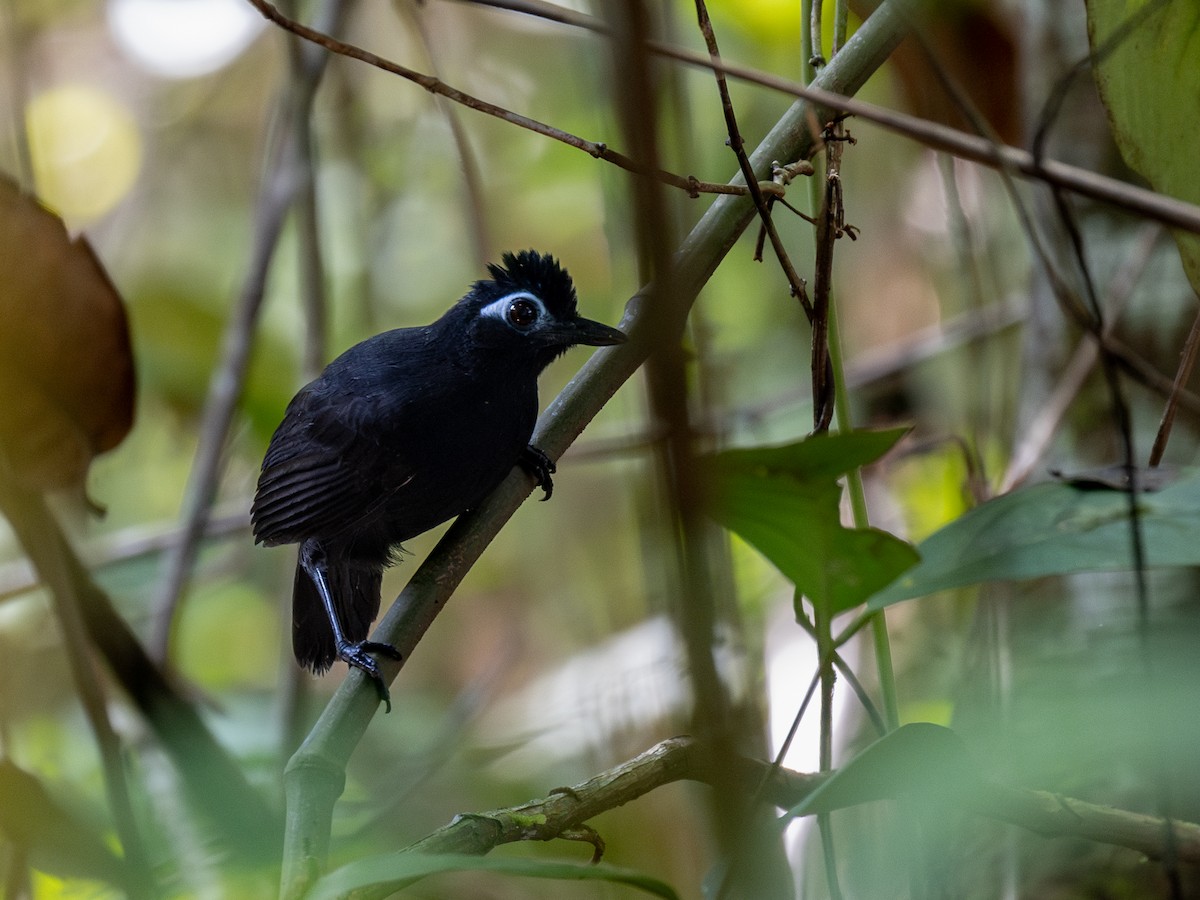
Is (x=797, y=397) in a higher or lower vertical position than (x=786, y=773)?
higher

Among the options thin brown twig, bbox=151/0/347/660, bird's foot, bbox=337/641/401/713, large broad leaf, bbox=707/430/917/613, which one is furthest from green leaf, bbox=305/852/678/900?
thin brown twig, bbox=151/0/347/660

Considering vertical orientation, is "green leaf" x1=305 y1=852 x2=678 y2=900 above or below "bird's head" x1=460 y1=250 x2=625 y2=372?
below

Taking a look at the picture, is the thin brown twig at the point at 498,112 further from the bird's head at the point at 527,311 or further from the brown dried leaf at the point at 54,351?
the bird's head at the point at 527,311

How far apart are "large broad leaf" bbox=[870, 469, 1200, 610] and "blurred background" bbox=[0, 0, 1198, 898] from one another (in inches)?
5.4

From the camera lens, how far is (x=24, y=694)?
3.75 metres

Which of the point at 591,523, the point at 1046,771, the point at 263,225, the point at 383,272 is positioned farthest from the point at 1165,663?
the point at 383,272

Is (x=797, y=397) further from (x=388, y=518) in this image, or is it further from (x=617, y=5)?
(x=617, y=5)

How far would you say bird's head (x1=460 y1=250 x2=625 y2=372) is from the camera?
2.69 meters

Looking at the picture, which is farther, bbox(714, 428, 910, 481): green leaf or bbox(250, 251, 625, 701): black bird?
bbox(250, 251, 625, 701): black bird

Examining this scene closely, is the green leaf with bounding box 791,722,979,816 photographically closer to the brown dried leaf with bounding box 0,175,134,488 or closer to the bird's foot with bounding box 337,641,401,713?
the bird's foot with bounding box 337,641,401,713

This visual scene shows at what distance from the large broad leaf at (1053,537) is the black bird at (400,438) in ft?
3.68

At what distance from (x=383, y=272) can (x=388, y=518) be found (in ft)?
11.9

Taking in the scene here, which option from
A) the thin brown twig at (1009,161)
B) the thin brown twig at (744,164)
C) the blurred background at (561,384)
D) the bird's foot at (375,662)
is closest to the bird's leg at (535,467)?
the blurred background at (561,384)

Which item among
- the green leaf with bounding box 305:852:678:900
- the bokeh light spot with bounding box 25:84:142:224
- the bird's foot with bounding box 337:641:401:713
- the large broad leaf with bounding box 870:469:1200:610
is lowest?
the green leaf with bounding box 305:852:678:900
